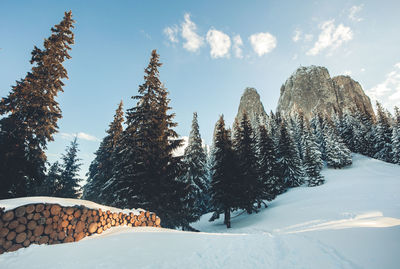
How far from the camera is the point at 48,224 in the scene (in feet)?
17.3

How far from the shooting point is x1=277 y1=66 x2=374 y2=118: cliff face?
356ft

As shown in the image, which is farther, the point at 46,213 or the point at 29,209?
the point at 46,213

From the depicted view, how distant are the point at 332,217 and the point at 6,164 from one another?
19.2 metres

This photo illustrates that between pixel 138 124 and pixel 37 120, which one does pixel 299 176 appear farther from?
pixel 37 120

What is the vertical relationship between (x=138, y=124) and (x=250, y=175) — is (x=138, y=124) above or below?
above

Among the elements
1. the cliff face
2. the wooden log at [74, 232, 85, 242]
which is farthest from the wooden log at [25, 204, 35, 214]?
the cliff face

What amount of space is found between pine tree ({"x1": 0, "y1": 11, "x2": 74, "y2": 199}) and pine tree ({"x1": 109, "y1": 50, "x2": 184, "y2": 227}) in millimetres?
4514

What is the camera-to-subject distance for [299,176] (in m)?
31.4

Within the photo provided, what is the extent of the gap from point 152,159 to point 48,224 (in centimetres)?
643

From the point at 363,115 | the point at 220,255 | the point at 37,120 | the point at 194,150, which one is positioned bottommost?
the point at 220,255

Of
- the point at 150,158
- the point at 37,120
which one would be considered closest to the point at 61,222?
the point at 150,158

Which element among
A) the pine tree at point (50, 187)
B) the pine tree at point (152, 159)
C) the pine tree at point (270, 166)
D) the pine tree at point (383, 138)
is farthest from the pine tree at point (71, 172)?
the pine tree at point (383, 138)

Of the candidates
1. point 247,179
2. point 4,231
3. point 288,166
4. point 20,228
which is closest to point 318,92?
point 288,166

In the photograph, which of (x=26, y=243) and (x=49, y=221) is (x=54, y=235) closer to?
(x=49, y=221)
